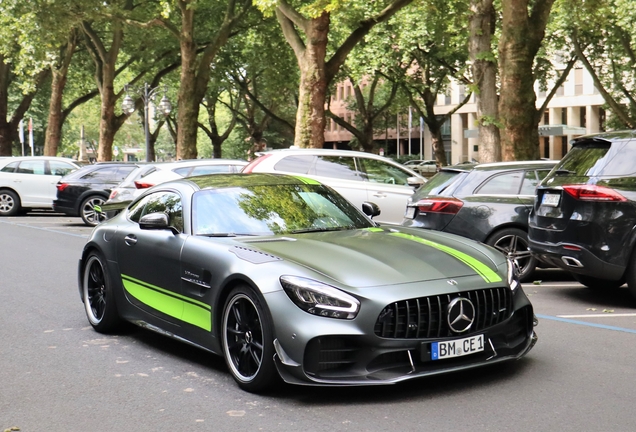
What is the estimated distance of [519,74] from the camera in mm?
17219

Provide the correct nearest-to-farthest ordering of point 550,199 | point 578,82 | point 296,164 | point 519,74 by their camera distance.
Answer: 1. point 550,199
2. point 296,164
3. point 519,74
4. point 578,82

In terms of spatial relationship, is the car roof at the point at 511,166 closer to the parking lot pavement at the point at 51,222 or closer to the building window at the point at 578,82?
the parking lot pavement at the point at 51,222

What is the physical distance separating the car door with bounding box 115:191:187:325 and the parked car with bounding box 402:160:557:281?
4.69m

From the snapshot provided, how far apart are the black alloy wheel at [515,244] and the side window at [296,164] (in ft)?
16.9

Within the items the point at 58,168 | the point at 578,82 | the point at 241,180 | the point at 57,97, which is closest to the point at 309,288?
the point at 241,180

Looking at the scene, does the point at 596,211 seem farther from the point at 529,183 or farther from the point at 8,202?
the point at 8,202

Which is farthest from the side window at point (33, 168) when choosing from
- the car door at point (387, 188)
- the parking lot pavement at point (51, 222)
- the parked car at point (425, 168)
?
the parked car at point (425, 168)

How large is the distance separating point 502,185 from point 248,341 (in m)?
6.45

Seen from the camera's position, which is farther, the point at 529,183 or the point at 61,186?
the point at 61,186

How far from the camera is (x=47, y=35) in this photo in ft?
108

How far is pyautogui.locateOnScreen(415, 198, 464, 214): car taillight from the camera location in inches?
460

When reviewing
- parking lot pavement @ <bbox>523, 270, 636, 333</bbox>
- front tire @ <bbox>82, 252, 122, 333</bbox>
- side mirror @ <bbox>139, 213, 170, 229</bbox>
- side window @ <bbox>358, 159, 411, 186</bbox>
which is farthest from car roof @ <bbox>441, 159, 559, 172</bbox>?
side mirror @ <bbox>139, 213, 170, 229</bbox>

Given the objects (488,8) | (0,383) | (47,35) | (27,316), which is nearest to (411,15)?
(47,35)

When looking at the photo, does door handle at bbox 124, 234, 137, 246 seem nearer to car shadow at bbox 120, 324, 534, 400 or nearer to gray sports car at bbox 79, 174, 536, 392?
gray sports car at bbox 79, 174, 536, 392
